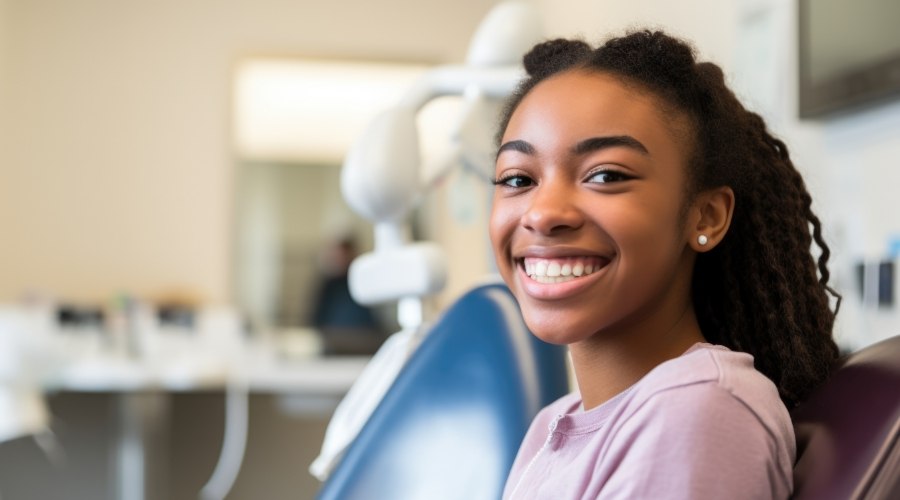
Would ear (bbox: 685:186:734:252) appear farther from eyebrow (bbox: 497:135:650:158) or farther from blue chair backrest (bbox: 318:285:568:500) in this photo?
blue chair backrest (bbox: 318:285:568:500)

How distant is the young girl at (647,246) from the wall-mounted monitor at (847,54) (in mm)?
902

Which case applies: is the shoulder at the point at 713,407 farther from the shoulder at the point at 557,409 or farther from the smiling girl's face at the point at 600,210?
the shoulder at the point at 557,409

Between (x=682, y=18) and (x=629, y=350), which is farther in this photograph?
(x=682, y=18)

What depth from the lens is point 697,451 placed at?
1.77 feet

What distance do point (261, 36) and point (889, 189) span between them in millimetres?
3631

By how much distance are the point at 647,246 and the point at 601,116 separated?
89 millimetres

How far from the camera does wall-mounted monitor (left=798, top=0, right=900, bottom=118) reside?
155 cm

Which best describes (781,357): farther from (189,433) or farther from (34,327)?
(189,433)

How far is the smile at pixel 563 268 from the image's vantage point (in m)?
0.67

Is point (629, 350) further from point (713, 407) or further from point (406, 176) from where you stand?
point (406, 176)

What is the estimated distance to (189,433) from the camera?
4082mm

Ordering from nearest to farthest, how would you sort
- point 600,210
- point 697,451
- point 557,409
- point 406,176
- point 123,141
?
point 697,451
point 600,210
point 557,409
point 406,176
point 123,141

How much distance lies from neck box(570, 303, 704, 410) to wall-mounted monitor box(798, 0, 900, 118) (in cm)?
100

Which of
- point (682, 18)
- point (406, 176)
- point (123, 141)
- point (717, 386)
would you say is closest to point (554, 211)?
point (717, 386)
